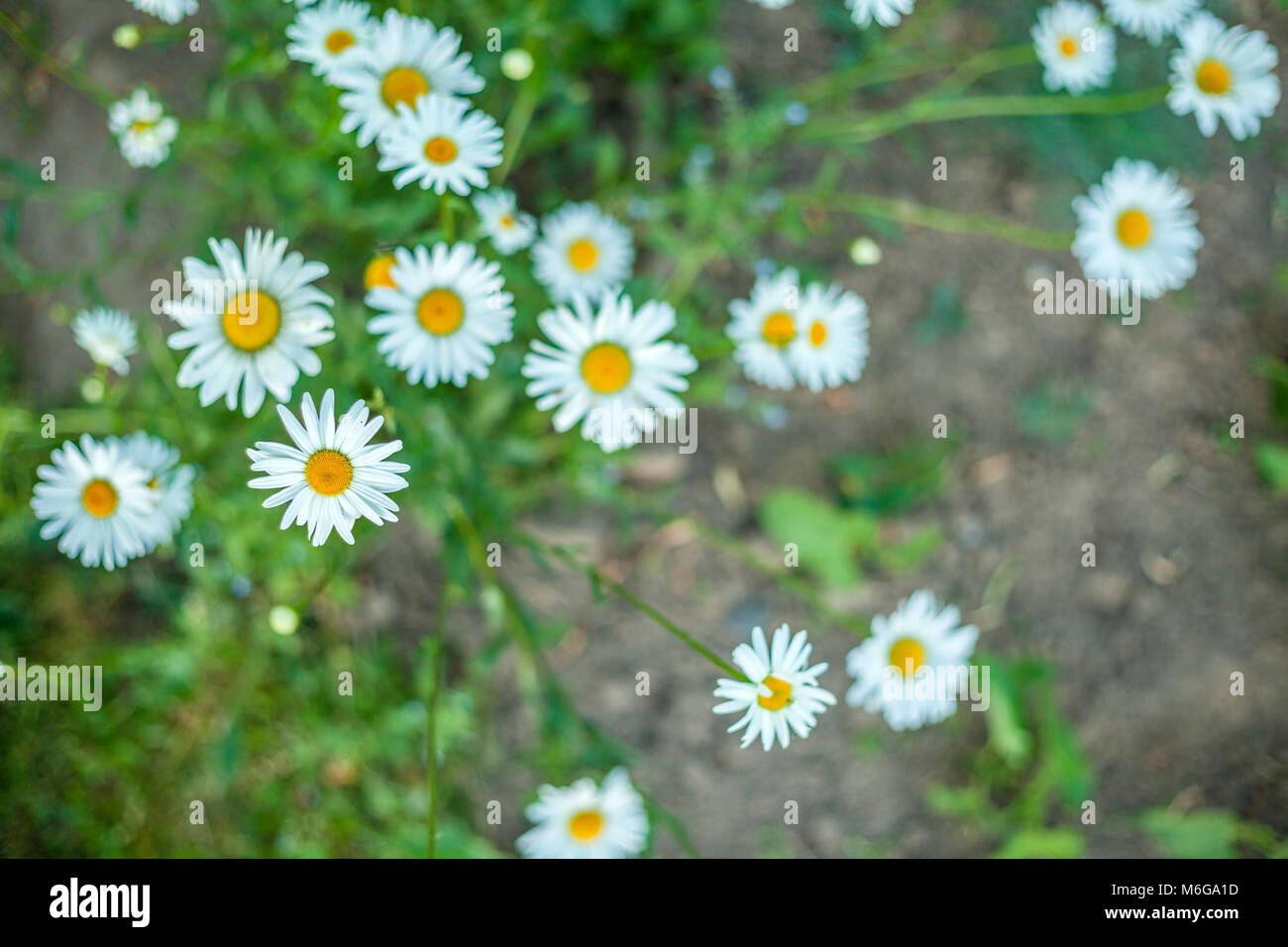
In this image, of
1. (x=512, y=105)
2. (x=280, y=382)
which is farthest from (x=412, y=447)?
(x=512, y=105)

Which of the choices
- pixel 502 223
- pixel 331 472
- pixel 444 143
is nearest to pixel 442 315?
pixel 444 143

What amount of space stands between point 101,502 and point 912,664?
210 centimetres

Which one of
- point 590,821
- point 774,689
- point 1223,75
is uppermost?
point 1223,75

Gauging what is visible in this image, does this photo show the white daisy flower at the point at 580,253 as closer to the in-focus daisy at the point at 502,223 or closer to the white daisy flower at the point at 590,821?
the in-focus daisy at the point at 502,223

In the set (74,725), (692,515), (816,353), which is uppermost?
(816,353)

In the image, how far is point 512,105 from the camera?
243 cm

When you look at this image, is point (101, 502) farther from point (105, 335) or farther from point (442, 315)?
point (442, 315)

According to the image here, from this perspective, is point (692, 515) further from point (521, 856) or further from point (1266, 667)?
point (1266, 667)

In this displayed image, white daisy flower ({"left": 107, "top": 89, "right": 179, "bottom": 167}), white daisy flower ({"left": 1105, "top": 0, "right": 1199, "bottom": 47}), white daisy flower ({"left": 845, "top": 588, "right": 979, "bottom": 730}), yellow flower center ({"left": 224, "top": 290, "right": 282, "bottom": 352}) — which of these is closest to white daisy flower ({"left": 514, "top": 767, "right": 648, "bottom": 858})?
white daisy flower ({"left": 845, "top": 588, "right": 979, "bottom": 730})

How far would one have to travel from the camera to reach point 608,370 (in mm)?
1914

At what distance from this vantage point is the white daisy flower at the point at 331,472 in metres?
1.46

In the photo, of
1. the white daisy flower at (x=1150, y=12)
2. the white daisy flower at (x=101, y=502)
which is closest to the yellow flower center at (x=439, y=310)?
the white daisy flower at (x=101, y=502)

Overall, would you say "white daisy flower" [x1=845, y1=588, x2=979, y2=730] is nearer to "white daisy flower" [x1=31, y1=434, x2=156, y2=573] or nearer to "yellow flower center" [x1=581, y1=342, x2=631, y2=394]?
"yellow flower center" [x1=581, y1=342, x2=631, y2=394]
